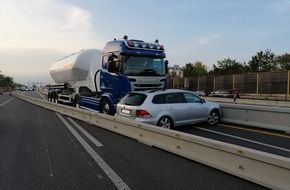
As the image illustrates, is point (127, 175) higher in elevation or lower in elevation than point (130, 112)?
lower

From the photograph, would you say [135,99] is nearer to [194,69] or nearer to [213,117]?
[213,117]

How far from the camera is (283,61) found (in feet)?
298

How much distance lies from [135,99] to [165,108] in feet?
3.67

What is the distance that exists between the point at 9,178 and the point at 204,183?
345 centimetres

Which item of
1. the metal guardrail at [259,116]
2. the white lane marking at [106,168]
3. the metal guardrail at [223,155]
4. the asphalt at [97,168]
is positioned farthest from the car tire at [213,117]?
the white lane marking at [106,168]

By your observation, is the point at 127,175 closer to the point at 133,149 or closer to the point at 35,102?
the point at 133,149

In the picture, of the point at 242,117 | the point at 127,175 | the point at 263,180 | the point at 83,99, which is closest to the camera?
the point at 263,180

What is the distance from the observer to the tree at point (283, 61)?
89.6m

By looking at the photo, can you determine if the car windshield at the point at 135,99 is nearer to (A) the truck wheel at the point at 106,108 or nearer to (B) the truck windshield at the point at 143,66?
(B) the truck windshield at the point at 143,66

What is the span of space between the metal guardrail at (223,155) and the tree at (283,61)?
87.7 m

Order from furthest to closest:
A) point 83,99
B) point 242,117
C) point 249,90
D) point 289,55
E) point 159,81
A: 1. point 289,55
2. point 249,90
3. point 83,99
4. point 159,81
5. point 242,117

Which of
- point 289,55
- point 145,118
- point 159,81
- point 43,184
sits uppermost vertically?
point 289,55

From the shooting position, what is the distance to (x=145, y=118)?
1137 centimetres

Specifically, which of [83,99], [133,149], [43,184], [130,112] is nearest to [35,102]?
[83,99]
